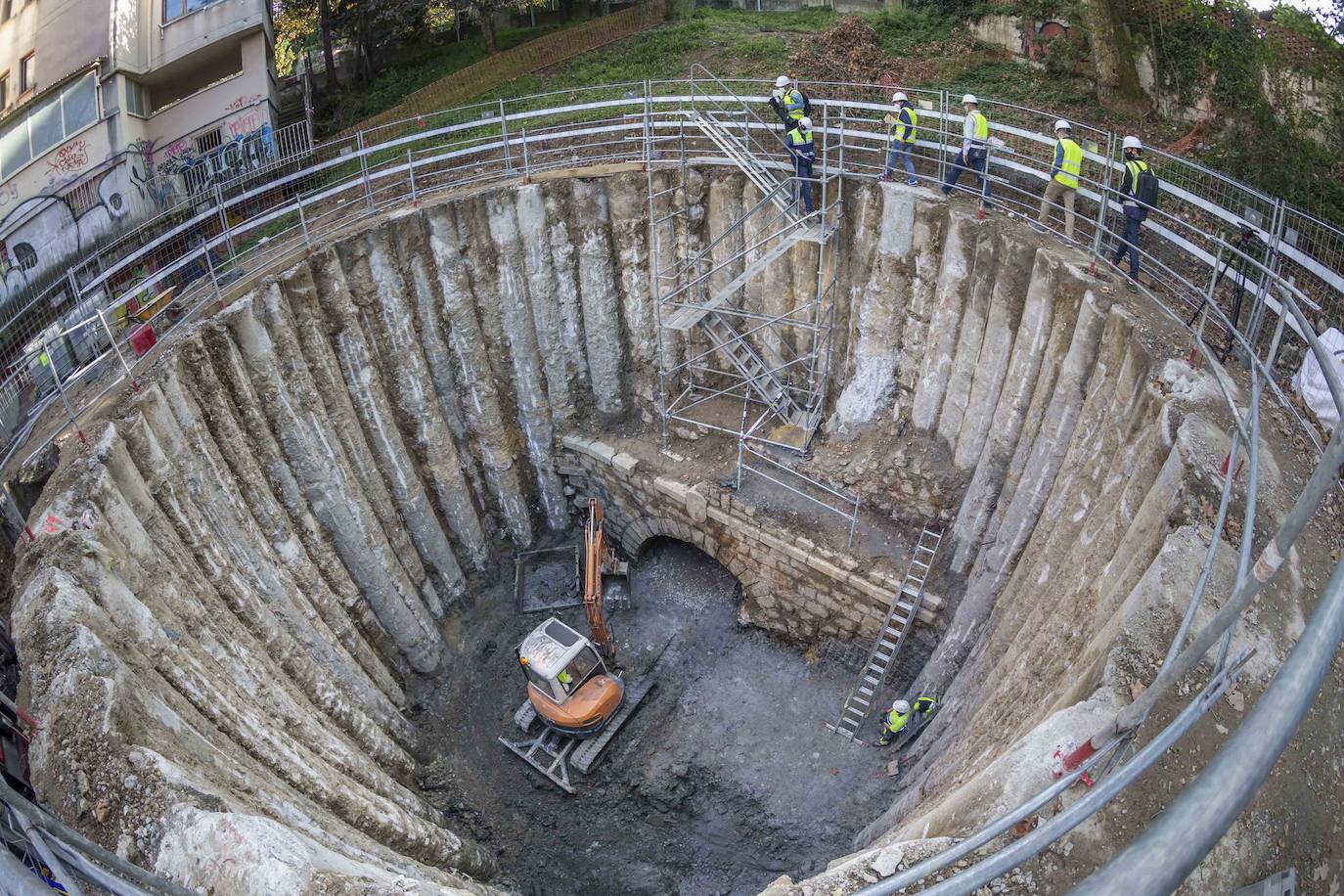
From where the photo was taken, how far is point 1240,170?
53.2 feet

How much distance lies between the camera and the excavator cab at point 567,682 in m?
16.4

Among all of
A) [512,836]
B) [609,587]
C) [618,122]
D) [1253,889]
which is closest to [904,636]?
[609,587]

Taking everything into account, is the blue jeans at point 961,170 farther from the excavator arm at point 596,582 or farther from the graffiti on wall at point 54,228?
the graffiti on wall at point 54,228

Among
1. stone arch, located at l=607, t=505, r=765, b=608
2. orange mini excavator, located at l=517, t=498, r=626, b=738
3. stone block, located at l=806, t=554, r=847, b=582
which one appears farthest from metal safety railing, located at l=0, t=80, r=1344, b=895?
orange mini excavator, located at l=517, t=498, r=626, b=738

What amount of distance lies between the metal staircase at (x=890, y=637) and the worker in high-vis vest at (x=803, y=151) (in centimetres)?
639

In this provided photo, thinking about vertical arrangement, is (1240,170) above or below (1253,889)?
above

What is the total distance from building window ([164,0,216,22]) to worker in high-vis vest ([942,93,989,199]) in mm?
16321

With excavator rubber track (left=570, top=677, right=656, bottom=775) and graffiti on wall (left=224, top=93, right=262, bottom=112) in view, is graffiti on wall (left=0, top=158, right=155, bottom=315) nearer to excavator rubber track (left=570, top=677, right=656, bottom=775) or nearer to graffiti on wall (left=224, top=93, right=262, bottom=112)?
graffiti on wall (left=224, top=93, right=262, bottom=112)

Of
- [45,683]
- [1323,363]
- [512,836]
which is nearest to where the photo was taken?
[1323,363]

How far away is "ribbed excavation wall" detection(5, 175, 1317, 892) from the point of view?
34.3 feet

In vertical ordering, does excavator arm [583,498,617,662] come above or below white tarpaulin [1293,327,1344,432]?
below

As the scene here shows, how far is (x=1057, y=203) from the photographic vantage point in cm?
1612

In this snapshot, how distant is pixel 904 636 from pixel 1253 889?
8.55 metres

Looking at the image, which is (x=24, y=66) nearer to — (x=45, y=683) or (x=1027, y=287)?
(x=45, y=683)
